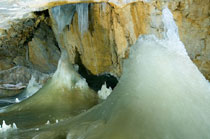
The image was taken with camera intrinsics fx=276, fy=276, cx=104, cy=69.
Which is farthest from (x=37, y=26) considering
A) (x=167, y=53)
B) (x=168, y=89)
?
(x=168, y=89)

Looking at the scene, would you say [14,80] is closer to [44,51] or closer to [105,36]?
[44,51]

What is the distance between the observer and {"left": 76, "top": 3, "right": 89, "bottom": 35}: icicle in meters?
8.45

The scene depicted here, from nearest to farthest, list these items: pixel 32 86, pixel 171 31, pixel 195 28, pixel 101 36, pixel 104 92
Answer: pixel 171 31 → pixel 195 28 → pixel 104 92 → pixel 101 36 → pixel 32 86

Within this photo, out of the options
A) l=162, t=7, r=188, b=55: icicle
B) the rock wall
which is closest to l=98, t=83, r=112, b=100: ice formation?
the rock wall

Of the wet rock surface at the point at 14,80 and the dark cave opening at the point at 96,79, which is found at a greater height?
the dark cave opening at the point at 96,79

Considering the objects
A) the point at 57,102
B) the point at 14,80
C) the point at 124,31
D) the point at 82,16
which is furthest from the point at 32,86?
the point at 124,31

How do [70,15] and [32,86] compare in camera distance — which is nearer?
[70,15]

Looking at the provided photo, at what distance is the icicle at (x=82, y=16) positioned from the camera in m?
8.45

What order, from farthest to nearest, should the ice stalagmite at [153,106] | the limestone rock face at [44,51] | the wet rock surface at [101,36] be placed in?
the limestone rock face at [44,51]
the wet rock surface at [101,36]
the ice stalagmite at [153,106]

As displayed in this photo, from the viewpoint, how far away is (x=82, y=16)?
8680 millimetres

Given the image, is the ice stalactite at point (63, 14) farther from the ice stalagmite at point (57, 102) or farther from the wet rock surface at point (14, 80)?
the wet rock surface at point (14, 80)

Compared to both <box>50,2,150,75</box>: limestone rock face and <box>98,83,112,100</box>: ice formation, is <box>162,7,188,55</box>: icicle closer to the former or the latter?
<box>50,2,150,75</box>: limestone rock face

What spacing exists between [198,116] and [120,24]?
4355 mm

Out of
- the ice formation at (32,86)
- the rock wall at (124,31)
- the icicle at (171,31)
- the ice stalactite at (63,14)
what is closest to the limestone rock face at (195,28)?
the rock wall at (124,31)
